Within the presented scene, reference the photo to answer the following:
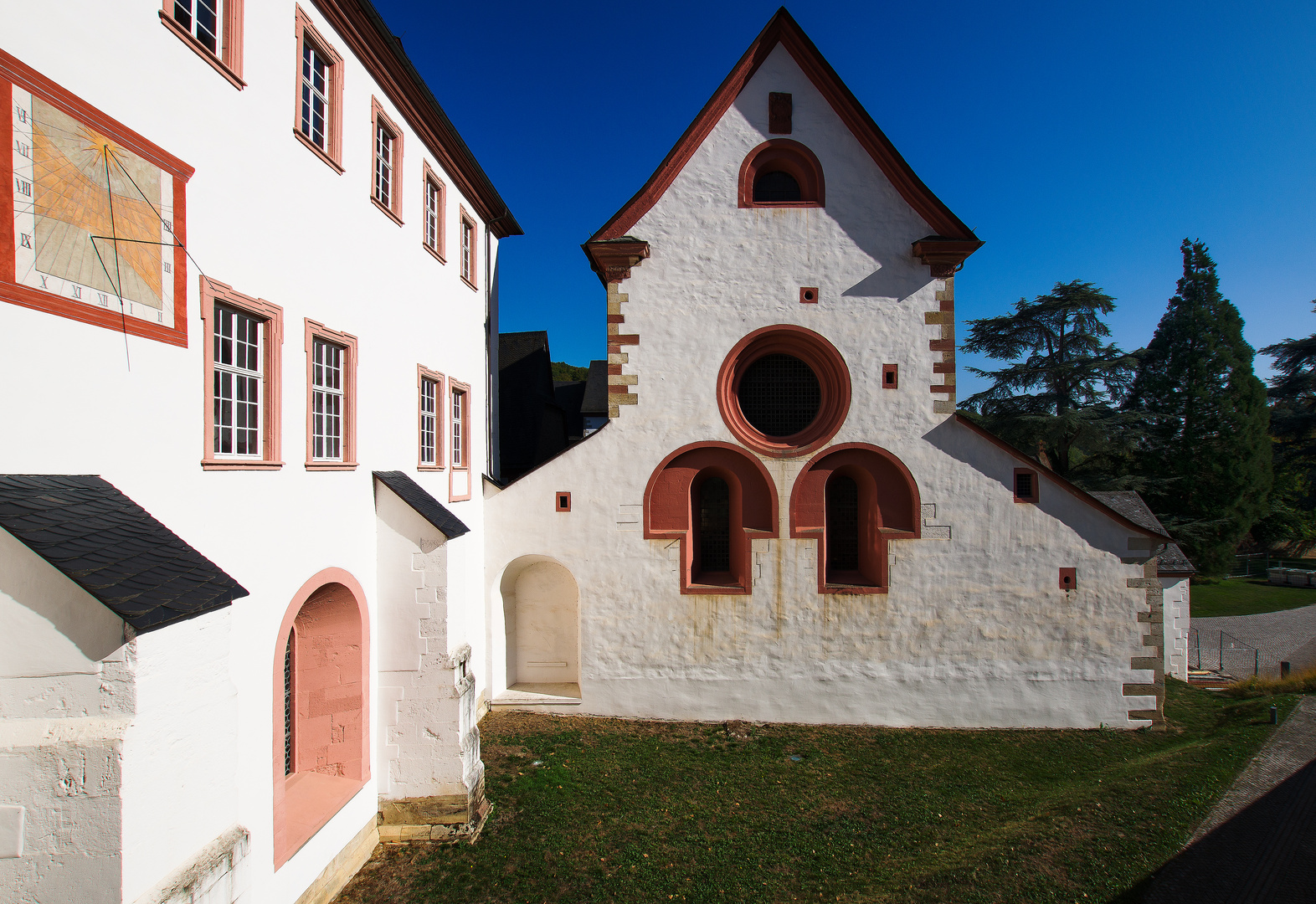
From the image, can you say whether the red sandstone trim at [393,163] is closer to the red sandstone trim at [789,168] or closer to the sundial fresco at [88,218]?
the sundial fresco at [88,218]

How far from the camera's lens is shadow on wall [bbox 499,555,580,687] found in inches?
464

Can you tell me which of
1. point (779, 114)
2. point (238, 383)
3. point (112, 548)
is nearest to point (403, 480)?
point (238, 383)

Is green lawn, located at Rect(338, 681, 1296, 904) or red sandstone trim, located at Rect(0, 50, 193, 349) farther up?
red sandstone trim, located at Rect(0, 50, 193, 349)

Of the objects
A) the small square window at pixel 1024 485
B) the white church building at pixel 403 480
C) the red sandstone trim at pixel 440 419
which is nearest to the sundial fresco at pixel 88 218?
the white church building at pixel 403 480

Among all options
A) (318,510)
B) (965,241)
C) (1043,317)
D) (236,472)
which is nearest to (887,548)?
(965,241)

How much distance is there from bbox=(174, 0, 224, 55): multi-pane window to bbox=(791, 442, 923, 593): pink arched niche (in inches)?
373

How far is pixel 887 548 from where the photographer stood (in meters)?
10.8

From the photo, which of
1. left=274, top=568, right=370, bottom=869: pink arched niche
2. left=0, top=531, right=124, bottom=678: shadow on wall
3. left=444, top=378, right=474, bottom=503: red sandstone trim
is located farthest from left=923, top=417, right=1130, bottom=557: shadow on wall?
left=0, top=531, right=124, bottom=678: shadow on wall

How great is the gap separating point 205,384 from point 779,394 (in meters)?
9.13

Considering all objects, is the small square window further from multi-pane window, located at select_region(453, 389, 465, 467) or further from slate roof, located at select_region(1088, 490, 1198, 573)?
multi-pane window, located at select_region(453, 389, 465, 467)

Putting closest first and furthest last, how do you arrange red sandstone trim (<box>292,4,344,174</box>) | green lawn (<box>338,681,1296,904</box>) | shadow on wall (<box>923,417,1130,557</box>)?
1. red sandstone trim (<box>292,4,344,174</box>)
2. green lawn (<box>338,681,1296,904</box>)
3. shadow on wall (<box>923,417,1130,557</box>)

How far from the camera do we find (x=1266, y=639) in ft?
66.3

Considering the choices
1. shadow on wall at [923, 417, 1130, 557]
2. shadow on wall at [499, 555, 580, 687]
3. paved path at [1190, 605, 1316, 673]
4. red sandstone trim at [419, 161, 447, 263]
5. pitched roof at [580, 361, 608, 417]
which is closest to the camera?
red sandstone trim at [419, 161, 447, 263]

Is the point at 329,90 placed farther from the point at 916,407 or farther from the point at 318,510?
the point at 916,407
